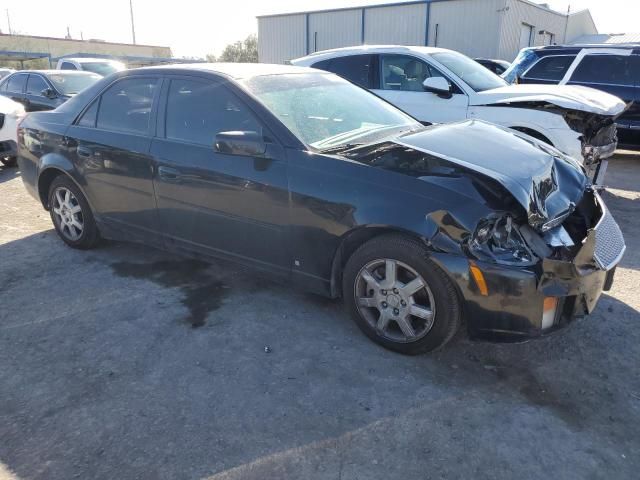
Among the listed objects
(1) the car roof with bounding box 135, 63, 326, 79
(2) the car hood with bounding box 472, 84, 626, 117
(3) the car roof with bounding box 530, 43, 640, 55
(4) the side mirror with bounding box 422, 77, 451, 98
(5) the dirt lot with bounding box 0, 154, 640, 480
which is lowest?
Result: (5) the dirt lot with bounding box 0, 154, 640, 480

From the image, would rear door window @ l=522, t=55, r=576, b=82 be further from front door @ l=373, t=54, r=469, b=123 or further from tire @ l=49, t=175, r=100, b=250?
tire @ l=49, t=175, r=100, b=250

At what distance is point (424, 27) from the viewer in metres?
22.2

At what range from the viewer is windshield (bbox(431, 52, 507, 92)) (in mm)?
6750

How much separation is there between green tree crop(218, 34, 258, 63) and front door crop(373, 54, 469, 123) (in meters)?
37.8

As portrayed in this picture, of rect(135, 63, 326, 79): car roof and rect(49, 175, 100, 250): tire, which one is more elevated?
rect(135, 63, 326, 79): car roof

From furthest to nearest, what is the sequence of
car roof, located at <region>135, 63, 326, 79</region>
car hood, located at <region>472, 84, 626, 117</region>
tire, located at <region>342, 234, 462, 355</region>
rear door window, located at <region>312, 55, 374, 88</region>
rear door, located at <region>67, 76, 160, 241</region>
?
rear door window, located at <region>312, 55, 374, 88</region>, car hood, located at <region>472, 84, 626, 117</region>, rear door, located at <region>67, 76, 160, 241</region>, car roof, located at <region>135, 63, 326, 79</region>, tire, located at <region>342, 234, 462, 355</region>

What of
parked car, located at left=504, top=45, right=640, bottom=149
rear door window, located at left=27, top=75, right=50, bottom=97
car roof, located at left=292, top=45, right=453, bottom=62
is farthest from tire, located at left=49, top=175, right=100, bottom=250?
parked car, located at left=504, top=45, right=640, bottom=149

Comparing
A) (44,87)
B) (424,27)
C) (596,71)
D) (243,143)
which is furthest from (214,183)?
(424,27)

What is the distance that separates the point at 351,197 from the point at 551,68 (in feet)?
25.0

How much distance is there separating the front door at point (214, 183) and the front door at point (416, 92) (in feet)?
12.5

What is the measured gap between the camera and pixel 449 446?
240 centimetres

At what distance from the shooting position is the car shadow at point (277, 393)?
234 cm

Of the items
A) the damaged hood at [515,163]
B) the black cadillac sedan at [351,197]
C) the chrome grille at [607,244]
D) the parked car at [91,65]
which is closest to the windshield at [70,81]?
A: the parked car at [91,65]

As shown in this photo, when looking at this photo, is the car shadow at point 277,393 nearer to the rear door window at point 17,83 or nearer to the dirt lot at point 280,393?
the dirt lot at point 280,393
